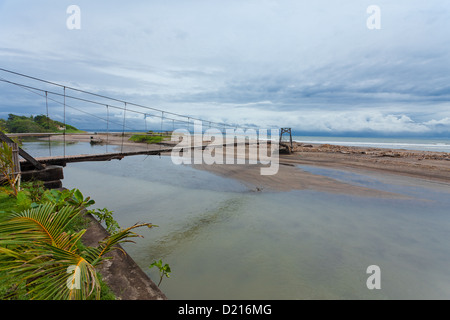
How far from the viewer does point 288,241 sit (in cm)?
523

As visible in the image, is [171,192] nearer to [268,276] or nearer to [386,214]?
[268,276]

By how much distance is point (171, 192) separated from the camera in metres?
9.42

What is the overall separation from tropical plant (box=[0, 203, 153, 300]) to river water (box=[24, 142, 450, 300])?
6.36 ft

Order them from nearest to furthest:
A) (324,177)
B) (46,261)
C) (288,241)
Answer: (46,261) < (288,241) < (324,177)

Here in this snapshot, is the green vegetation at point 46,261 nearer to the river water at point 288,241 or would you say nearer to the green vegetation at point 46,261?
the green vegetation at point 46,261

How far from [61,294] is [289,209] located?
6721 mm

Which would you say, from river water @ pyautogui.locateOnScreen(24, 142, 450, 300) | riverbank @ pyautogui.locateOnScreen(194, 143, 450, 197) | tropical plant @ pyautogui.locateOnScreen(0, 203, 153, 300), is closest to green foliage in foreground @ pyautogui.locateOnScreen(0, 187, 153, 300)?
tropical plant @ pyautogui.locateOnScreen(0, 203, 153, 300)

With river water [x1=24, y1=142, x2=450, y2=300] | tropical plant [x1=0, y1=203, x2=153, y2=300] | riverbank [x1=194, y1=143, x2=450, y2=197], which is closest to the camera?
tropical plant [x1=0, y1=203, x2=153, y2=300]

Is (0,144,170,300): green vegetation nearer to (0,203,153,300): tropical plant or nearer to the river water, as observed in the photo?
(0,203,153,300): tropical plant

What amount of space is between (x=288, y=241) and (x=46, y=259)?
4721mm

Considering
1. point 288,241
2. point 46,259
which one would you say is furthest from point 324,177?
point 46,259

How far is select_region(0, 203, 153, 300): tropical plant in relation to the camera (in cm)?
170

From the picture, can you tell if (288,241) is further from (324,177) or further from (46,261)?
(324,177)
